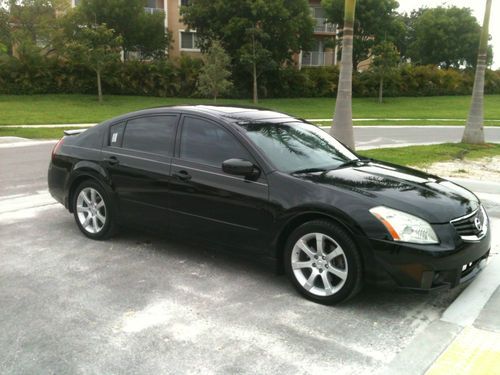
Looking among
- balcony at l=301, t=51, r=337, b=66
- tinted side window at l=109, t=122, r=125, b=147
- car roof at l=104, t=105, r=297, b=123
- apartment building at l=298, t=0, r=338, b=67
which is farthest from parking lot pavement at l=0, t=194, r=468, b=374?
balcony at l=301, t=51, r=337, b=66

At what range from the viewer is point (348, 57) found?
37.2ft

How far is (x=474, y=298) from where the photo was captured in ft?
13.5

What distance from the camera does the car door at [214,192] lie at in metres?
4.31

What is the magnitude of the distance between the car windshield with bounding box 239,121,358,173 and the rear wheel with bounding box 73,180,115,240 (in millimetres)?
1838

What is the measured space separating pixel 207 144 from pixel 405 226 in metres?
1.99

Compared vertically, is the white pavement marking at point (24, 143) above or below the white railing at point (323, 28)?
below

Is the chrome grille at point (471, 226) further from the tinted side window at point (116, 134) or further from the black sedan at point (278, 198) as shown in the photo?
the tinted side window at point (116, 134)

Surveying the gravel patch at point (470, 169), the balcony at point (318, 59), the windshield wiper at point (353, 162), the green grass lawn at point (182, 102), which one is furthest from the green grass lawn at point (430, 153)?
the balcony at point (318, 59)

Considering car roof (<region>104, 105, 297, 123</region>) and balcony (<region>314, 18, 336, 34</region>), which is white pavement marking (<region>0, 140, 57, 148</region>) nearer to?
car roof (<region>104, 105, 297, 123</region>)

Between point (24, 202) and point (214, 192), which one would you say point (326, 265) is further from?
point (24, 202)

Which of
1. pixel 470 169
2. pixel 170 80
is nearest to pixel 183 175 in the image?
pixel 470 169

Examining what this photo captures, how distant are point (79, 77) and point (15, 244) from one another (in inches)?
1308

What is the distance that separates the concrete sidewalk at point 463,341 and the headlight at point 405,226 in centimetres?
64

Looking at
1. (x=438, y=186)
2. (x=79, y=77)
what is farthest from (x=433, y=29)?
(x=438, y=186)
